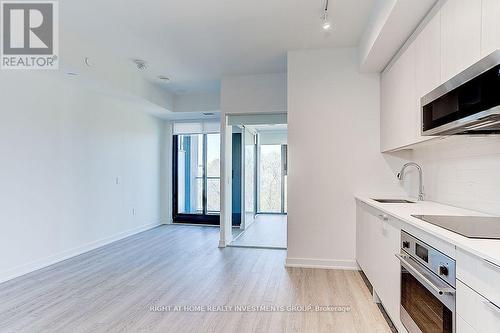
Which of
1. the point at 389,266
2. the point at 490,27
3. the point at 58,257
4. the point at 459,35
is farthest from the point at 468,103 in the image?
the point at 58,257

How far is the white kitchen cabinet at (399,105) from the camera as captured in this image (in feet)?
8.19

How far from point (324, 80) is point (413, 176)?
5.08 ft

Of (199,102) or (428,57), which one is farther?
(199,102)

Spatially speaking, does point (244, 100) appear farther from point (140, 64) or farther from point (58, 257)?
point (58, 257)

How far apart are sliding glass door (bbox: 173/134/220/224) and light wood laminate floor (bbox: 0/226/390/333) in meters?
2.34

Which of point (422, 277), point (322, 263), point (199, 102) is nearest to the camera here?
point (422, 277)

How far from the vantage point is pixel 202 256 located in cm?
414

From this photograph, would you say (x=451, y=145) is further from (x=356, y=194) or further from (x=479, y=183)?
(x=356, y=194)

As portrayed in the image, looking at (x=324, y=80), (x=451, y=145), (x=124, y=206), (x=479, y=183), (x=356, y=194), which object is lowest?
(x=124, y=206)

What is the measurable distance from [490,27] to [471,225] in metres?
1.00

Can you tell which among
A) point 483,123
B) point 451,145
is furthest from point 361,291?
point 483,123

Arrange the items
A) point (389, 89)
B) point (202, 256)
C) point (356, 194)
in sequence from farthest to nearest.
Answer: point (202, 256) < point (356, 194) < point (389, 89)

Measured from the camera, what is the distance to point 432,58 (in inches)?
83.6

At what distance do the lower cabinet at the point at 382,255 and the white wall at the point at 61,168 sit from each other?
3.84m
